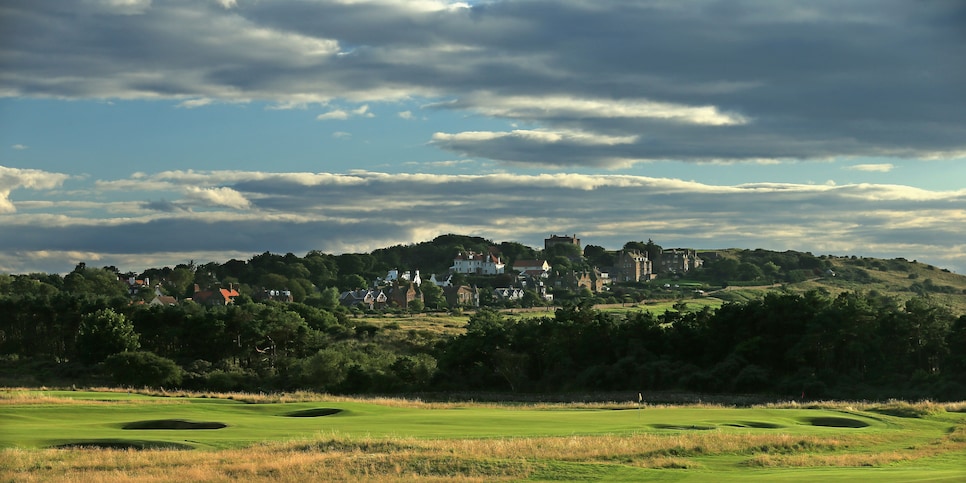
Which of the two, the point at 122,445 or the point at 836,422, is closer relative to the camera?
the point at 122,445

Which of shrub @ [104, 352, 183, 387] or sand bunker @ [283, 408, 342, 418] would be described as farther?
shrub @ [104, 352, 183, 387]

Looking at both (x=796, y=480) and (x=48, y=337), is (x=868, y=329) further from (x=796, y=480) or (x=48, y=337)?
(x=48, y=337)

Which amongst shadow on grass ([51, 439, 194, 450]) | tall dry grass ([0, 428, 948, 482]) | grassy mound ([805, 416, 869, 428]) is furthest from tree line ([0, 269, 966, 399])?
shadow on grass ([51, 439, 194, 450])

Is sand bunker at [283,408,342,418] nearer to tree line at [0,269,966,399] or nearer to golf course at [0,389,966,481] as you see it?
golf course at [0,389,966,481]

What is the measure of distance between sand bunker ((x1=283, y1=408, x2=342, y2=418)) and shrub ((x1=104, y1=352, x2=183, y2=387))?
30133 mm

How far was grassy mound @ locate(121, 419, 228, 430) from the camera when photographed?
120 feet

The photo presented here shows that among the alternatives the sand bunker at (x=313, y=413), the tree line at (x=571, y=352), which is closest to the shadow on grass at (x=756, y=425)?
the sand bunker at (x=313, y=413)

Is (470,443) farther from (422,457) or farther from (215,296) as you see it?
(215,296)

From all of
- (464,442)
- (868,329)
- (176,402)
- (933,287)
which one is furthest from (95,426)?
(933,287)

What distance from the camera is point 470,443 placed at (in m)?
29.1

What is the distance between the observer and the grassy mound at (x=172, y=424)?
120ft

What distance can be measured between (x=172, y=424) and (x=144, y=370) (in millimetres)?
36344

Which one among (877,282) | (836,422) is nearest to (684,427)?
(836,422)

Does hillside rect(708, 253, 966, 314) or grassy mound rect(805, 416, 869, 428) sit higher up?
hillside rect(708, 253, 966, 314)
